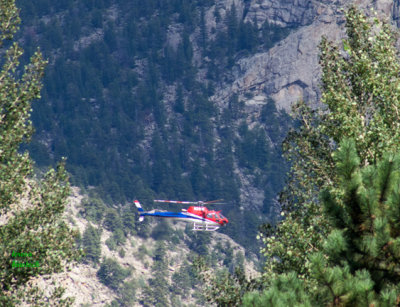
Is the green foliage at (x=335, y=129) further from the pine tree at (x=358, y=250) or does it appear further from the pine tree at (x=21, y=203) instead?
the pine tree at (x=21, y=203)

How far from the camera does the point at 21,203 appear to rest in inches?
1238

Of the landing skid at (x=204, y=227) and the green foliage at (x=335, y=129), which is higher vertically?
the green foliage at (x=335, y=129)

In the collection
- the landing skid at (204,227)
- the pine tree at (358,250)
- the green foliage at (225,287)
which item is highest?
the pine tree at (358,250)

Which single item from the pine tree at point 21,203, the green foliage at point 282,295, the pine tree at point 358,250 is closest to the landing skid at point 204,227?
the pine tree at point 21,203

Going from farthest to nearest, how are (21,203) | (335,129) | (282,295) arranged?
(21,203) < (335,129) < (282,295)

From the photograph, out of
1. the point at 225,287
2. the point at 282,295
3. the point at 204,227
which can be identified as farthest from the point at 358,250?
the point at 204,227

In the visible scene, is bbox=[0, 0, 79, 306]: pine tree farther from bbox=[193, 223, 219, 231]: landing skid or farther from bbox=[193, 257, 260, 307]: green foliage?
bbox=[193, 223, 219, 231]: landing skid

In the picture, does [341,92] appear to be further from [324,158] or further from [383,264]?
[383,264]

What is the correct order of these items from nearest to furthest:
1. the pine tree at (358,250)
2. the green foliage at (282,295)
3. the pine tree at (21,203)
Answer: the pine tree at (358,250)
the green foliage at (282,295)
the pine tree at (21,203)

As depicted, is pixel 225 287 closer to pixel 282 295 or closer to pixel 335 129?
pixel 335 129

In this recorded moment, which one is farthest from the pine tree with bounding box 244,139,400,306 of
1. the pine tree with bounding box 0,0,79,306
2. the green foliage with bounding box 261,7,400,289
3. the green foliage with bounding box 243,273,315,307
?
the pine tree with bounding box 0,0,79,306

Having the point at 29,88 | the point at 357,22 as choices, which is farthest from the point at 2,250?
the point at 357,22

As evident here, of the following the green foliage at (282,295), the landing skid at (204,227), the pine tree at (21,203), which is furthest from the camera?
the landing skid at (204,227)

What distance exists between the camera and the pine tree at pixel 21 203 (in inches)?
1163
